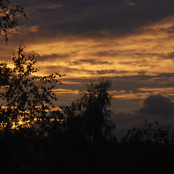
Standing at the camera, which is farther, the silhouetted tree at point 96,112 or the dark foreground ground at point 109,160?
the silhouetted tree at point 96,112

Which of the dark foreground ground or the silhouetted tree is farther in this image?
the silhouetted tree

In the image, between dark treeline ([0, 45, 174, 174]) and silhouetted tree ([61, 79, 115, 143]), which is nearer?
dark treeline ([0, 45, 174, 174])

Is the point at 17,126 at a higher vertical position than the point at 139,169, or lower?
higher

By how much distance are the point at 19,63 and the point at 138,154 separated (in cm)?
1108

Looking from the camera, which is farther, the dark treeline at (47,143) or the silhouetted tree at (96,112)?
the silhouetted tree at (96,112)

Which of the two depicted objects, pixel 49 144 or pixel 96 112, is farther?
pixel 96 112

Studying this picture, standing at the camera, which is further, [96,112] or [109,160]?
[96,112]

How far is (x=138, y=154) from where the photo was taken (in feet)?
64.8

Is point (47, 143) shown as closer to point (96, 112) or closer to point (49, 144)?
point (49, 144)

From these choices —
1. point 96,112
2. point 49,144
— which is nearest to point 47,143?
point 49,144

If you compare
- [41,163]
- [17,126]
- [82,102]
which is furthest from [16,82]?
[82,102]

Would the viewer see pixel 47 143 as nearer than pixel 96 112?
Yes

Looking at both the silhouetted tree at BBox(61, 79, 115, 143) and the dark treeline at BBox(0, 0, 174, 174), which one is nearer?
the dark treeline at BBox(0, 0, 174, 174)

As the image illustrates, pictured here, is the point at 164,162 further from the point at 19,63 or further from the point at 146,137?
the point at 19,63
